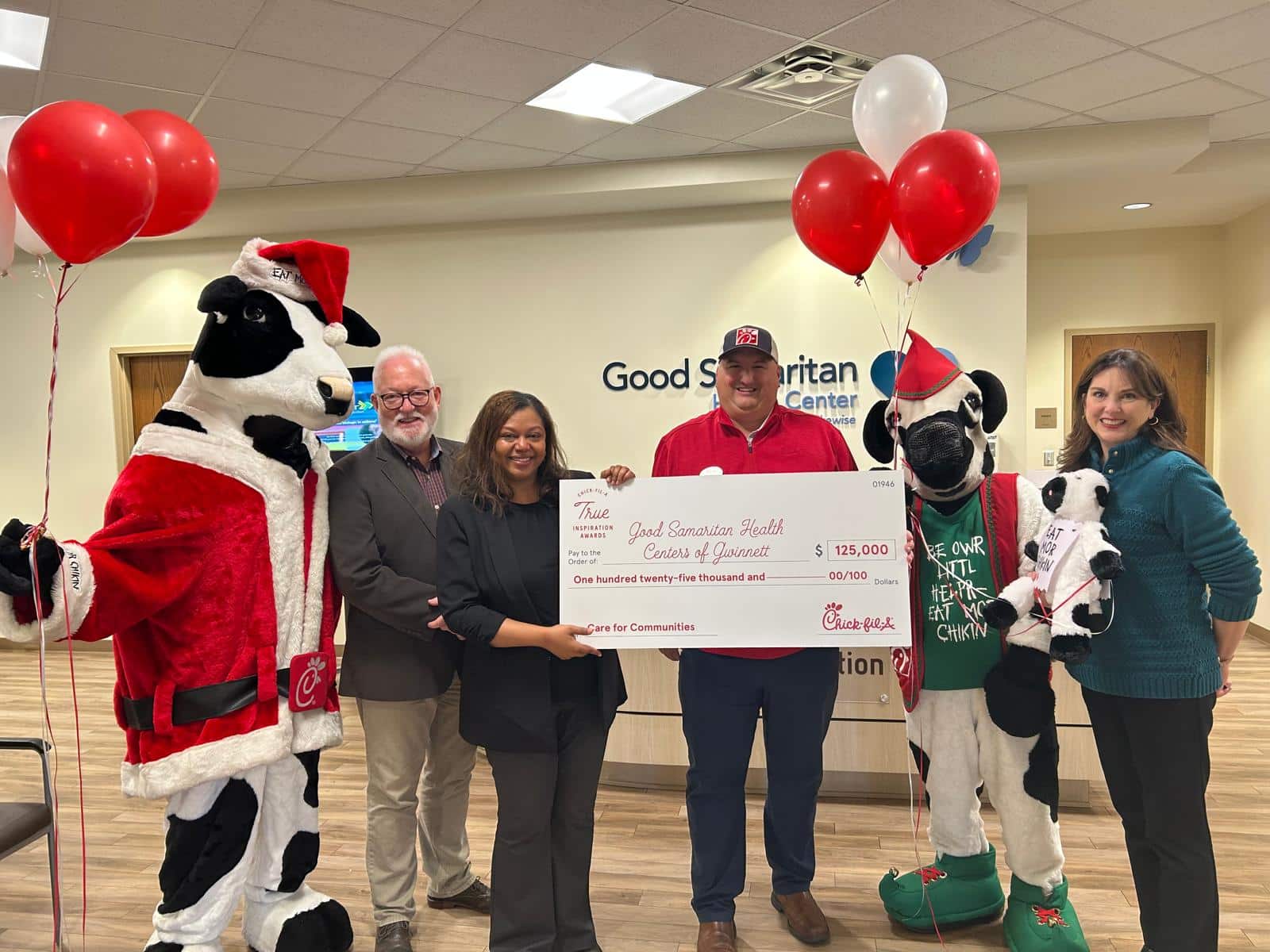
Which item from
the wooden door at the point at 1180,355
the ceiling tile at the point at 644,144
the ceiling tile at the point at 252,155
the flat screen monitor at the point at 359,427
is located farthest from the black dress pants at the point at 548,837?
the wooden door at the point at 1180,355

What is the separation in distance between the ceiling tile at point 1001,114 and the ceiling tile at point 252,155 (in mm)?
3580

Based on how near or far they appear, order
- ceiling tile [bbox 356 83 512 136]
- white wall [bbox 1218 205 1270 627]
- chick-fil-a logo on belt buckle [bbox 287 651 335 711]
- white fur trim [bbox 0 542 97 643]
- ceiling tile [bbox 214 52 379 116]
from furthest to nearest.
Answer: white wall [bbox 1218 205 1270 627]
ceiling tile [bbox 356 83 512 136]
ceiling tile [bbox 214 52 379 116]
chick-fil-a logo on belt buckle [bbox 287 651 335 711]
white fur trim [bbox 0 542 97 643]

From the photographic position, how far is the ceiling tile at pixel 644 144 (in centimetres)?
476

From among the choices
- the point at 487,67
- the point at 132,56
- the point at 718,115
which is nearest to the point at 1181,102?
the point at 718,115

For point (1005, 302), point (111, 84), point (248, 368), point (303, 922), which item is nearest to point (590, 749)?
point (303, 922)

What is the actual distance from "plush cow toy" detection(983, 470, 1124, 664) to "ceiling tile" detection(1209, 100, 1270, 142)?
12.5ft

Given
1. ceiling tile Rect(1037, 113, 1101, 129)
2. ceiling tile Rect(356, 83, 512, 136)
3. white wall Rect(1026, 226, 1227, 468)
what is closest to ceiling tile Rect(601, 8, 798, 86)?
ceiling tile Rect(356, 83, 512, 136)

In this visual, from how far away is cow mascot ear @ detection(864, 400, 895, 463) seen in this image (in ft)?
7.88

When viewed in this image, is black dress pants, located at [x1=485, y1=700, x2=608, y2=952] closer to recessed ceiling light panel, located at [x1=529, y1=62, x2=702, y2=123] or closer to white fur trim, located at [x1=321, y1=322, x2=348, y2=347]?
white fur trim, located at [x1=321, y1=322, x2=348, y2=347]

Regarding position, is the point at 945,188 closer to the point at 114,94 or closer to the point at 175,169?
the point at 175,169

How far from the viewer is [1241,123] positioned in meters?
4.83

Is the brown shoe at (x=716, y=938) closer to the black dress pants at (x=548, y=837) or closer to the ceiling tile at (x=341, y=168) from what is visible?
the black dress pants at (x=548, y=837)

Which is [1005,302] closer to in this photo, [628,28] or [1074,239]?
[1074,239]

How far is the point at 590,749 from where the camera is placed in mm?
2096
